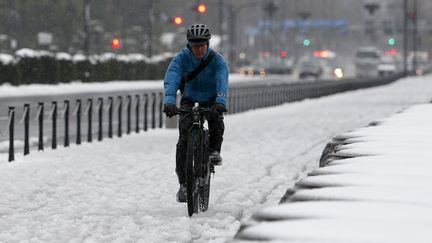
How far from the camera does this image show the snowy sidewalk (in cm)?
482

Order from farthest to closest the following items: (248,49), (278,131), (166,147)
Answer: (248,49)
(278,131)
(166,147)

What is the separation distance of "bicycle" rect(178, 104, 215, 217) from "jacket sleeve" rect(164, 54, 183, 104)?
0.20 meters

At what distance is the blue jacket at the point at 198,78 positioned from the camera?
11070mm

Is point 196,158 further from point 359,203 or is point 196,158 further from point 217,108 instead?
point 359,203

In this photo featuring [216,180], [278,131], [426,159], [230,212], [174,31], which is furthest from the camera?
[174,31]

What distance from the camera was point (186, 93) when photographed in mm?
11320

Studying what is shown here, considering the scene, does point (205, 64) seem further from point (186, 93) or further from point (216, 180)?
point (216, 180)

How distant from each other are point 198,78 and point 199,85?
0.08 m

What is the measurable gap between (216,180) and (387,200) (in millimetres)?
9356

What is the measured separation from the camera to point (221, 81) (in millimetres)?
11117

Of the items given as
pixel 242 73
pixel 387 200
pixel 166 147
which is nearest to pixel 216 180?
pixel 166 147

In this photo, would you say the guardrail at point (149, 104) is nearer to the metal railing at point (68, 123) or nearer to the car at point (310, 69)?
the metal railing at point (68, 123)

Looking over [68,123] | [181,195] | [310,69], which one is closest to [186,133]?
[181,195]

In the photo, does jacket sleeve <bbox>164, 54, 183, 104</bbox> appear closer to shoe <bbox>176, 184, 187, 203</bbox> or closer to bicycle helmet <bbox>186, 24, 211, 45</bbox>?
bicycle helmet <bbox>186, 24, 211, 45</bbox>
